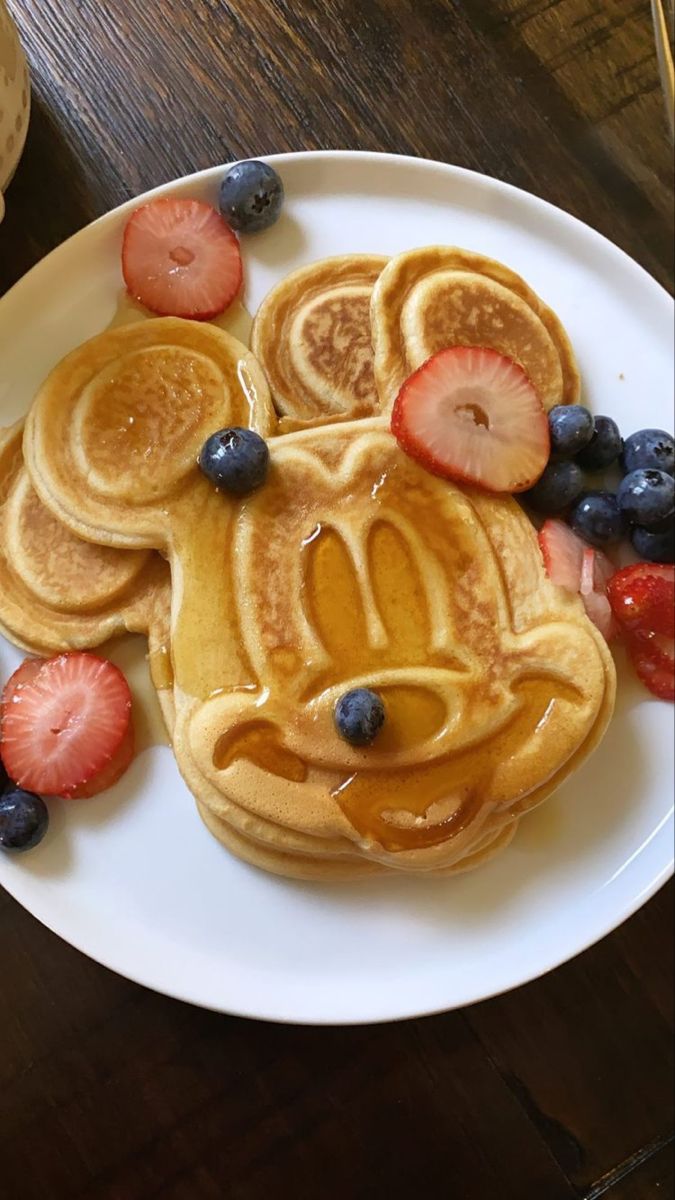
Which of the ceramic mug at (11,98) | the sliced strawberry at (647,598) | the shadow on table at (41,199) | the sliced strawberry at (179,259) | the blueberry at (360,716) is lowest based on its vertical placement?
the sliced strawberry at (647,598)

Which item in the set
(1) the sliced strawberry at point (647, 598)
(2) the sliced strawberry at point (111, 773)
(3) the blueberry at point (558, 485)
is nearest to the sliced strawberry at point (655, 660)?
(1) the sliced strawberry at point (647, 598)

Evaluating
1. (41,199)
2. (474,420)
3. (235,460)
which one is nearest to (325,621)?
(235,460)

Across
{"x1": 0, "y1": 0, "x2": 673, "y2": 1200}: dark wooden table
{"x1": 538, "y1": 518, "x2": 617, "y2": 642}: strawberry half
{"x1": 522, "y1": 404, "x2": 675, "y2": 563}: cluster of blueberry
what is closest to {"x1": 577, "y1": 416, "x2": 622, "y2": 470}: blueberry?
{"x1": 522, "y1": 404, "x2": 675, "y2": 563}: cluster of blueberry

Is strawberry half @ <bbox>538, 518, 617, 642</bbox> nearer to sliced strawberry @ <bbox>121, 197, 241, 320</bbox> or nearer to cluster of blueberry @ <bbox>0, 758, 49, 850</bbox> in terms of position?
sliced strawberry @ <bbox>121, 197, 241, 320</bbox>

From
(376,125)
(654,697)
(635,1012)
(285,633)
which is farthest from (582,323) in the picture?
(635,1012)

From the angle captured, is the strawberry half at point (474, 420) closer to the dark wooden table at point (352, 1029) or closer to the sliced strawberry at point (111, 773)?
the dark wooden table at point (352, 1029)

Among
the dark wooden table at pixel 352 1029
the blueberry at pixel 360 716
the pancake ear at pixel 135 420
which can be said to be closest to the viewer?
the blueberry at pixel 360 716
